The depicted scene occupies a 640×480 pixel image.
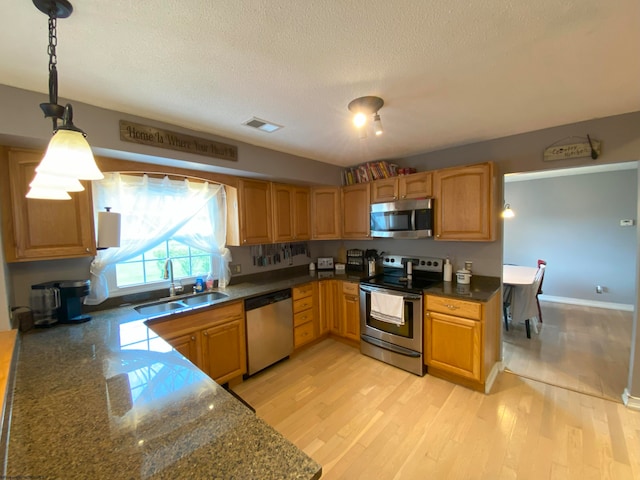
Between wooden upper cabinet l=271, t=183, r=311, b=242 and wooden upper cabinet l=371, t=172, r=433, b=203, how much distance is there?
93 centimetres

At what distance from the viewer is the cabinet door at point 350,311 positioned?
3.27 m

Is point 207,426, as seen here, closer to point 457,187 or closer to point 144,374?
point 144,374

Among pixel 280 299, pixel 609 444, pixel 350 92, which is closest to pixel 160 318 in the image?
pixel 280 299

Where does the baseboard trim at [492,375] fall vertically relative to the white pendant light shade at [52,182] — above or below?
below

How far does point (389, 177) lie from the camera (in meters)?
3.29

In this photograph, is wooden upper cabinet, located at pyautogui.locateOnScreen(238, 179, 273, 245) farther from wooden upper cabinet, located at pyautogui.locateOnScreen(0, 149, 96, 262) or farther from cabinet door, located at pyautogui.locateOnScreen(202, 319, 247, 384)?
wooden upper cabinet, located at pyautogui.locateOnScreen(0, 149, 96, 262)

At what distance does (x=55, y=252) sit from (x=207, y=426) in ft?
5.96

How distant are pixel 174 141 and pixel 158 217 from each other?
73 cm

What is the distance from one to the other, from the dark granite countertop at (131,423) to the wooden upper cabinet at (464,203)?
2590 millimetres

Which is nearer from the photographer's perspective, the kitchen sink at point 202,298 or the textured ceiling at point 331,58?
the textured ceiling at point 331,58

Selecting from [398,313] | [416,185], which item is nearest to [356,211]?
[416,185]

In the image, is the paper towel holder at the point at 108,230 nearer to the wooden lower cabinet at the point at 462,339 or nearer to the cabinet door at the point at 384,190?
the cabinet door at the point at 384,190

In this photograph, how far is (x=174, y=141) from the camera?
2143mm

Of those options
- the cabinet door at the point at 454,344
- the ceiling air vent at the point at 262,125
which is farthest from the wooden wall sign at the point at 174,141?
the cabinet door at the point at 454,344
